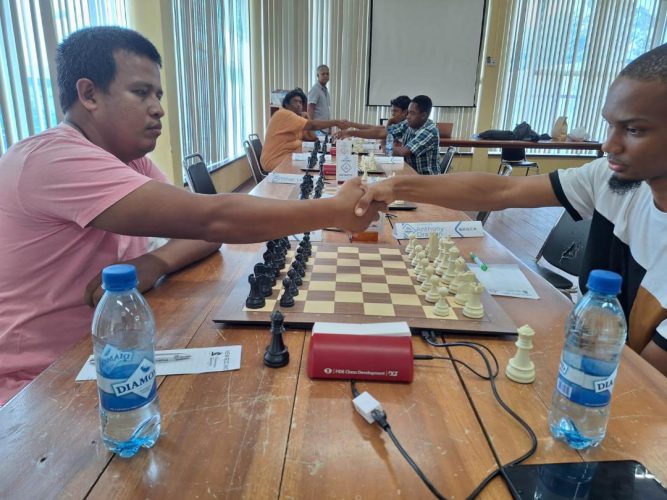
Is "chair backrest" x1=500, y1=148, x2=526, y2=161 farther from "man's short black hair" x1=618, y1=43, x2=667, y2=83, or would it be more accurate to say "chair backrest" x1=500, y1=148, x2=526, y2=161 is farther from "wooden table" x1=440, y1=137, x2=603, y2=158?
"man's short black hair" x1=618, y1=43, x2=667, y2=83

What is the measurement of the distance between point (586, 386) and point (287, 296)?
63cm

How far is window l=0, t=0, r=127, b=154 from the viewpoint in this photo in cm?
214

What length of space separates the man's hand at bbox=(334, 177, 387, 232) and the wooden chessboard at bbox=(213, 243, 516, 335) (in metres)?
0.14

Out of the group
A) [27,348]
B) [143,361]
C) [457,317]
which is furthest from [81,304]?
[457,317]

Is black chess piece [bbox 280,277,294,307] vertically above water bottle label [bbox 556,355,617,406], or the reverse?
water bottle label [bbox 556,355,617,406]

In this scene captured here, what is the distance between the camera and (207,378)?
2.67 feet

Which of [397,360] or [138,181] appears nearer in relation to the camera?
[397,360]

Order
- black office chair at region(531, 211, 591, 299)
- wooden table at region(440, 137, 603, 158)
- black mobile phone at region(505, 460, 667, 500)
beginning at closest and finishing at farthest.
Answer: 1. black mobile phone at region(505, 460, 667, 500)
2. black office chair at region(531, 211, 591, 299)
3. wooden table at region(440, 137, 603, 158)

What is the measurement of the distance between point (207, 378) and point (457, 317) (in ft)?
1.80

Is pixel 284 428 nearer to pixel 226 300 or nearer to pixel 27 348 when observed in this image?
pixel 226 300

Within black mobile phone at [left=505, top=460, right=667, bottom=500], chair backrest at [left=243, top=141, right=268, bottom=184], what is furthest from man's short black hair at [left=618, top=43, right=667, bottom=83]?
chair backrest at [left=243, top=141, right=268, bottom=184]

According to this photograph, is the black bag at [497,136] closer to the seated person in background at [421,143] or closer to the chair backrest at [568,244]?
the seated person in background at [421,143]

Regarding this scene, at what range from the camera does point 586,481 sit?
600 mm

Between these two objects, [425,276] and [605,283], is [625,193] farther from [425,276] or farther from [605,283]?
[605,283]
